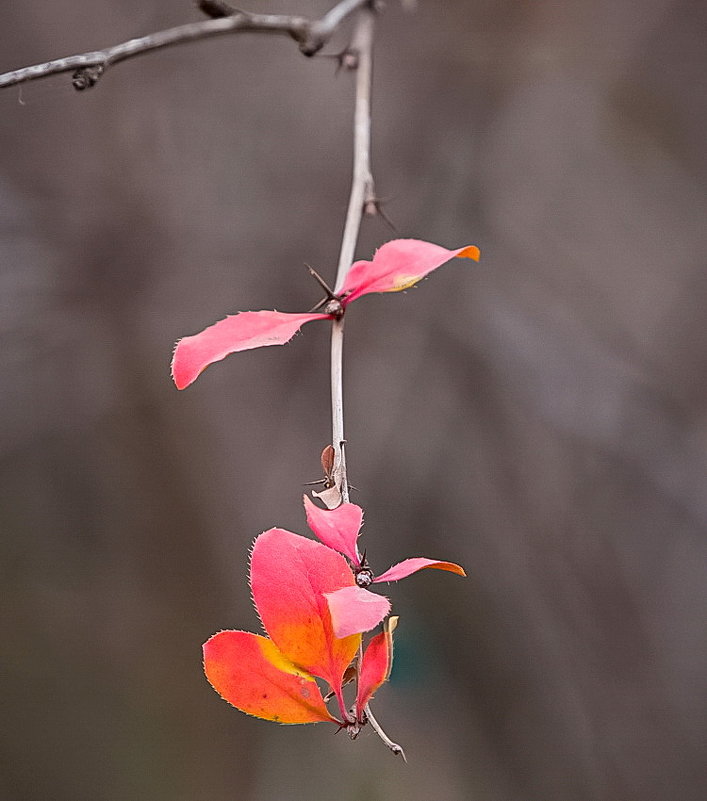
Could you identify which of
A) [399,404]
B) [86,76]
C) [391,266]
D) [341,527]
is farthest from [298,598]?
Result: [399,404]

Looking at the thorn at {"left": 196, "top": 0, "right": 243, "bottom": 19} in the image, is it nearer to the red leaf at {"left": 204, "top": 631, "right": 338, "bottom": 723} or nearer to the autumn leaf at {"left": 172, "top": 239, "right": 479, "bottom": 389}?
the autumn leaf at {"left": 172, "top": 239, "right": 479, "bottom": 389}

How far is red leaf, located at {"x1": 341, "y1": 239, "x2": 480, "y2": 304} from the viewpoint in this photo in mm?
382

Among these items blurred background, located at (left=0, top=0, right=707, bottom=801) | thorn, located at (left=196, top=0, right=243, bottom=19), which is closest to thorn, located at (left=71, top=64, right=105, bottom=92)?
thorn, located at (left=196, top=0, right=243, bottom=19)

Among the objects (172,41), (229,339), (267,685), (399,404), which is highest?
(172,41)

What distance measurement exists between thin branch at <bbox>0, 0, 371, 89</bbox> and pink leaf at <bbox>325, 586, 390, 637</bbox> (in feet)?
0.80

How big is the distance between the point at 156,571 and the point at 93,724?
250 millimetres

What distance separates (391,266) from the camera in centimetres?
39

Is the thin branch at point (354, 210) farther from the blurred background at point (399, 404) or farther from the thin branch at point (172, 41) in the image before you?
the blurred background at point (399, 404)

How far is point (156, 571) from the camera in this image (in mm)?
1302

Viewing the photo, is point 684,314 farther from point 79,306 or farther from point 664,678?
point 79,306

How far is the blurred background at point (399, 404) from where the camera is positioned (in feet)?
3.76

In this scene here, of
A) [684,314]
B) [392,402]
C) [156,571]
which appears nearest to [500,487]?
[392,402]

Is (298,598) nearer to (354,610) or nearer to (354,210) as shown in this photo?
(354,610)

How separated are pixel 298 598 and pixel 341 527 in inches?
1.2
